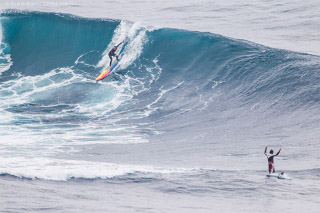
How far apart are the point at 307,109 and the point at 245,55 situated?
6.35 m

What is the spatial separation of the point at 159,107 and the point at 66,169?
Result: 8677 mm

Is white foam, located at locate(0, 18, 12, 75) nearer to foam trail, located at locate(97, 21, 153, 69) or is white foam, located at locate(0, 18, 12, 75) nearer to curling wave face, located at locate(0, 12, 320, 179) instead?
curling wave face, located at locate(0, 12, 320, 179)

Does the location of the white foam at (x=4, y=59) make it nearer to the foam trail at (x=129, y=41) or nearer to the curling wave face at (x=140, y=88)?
the curling wave face at (x=140, y=88)

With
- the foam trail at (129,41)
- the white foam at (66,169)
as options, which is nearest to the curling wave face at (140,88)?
the foam trail at (129,41)

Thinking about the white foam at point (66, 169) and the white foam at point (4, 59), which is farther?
the white foam at point (4, 59)

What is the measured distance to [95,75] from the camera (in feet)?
79.4

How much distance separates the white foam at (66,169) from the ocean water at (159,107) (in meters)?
0.05

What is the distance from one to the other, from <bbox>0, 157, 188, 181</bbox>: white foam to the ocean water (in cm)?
5

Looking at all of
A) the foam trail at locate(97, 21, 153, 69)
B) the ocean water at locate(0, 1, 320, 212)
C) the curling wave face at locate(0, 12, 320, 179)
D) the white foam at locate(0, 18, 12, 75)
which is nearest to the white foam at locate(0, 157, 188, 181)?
the ocean water at locate(0, 1, 320, 212)

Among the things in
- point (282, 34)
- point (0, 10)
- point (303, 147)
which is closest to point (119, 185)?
point (303, 147)

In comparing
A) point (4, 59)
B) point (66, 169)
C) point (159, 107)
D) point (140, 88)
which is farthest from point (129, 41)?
point (66, 169)

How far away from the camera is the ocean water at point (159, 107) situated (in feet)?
33.0

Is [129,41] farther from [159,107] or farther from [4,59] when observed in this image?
[4,59]

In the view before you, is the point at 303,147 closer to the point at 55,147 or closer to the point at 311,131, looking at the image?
the point at 311,131
